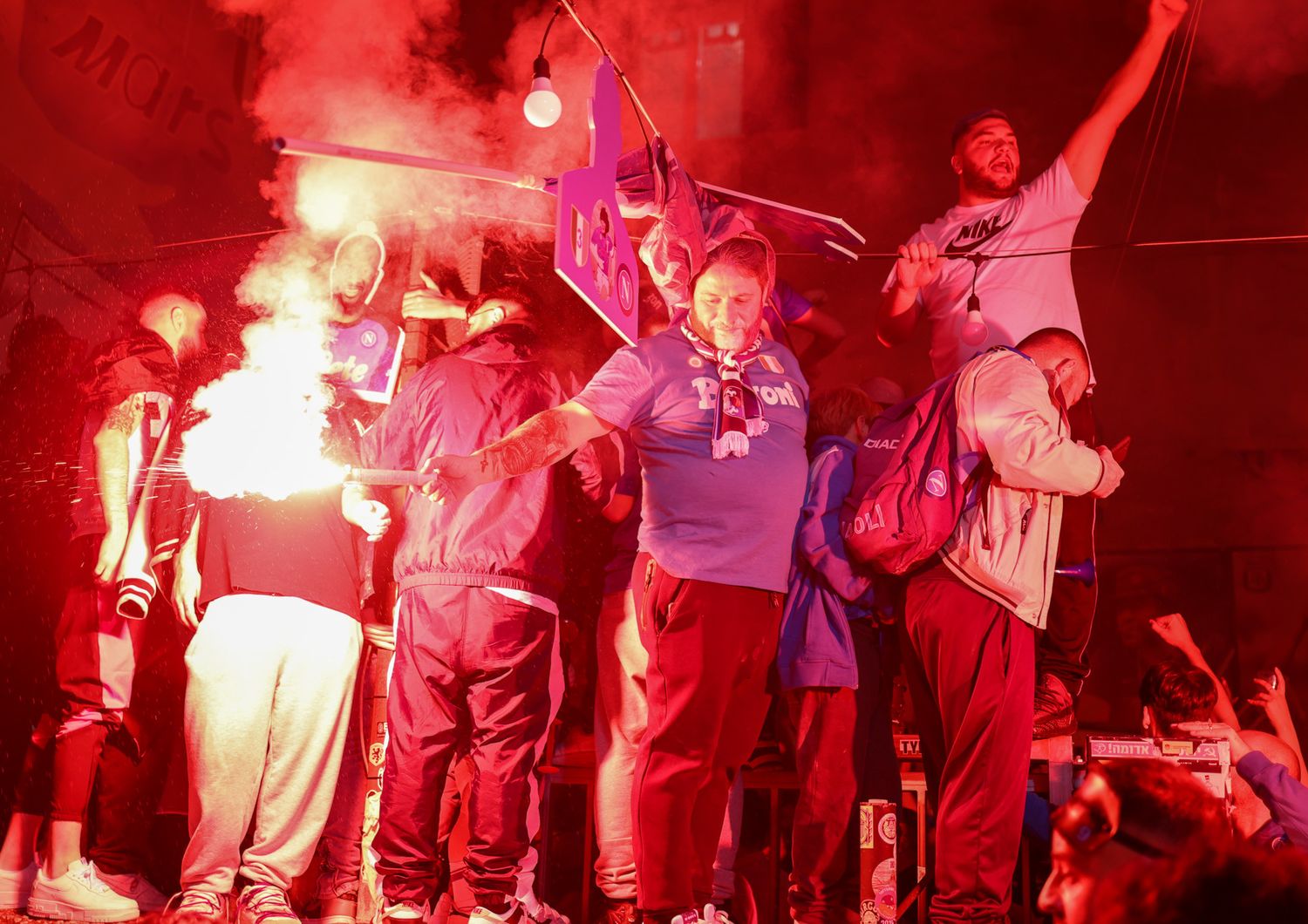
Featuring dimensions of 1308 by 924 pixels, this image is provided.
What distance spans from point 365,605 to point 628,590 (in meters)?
1.26

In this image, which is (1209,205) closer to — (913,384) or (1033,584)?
(913,384)

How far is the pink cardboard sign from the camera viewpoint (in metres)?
4.69

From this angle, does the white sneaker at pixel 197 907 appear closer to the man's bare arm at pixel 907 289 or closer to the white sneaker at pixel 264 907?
the white sneaker at pixel 264 907

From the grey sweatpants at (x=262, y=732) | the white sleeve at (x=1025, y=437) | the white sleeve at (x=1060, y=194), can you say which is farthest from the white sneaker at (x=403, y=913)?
the white sleeve at (x=1060, y=194)

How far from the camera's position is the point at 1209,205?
6.02 meters

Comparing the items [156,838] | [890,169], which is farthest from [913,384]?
[156,838]

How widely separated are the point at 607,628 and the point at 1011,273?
252 centimetres

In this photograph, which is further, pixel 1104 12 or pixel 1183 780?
pixel 1104 12

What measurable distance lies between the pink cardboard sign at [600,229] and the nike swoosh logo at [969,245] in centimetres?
160

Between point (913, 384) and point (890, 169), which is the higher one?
point (890, 169)

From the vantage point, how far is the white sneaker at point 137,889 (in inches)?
188

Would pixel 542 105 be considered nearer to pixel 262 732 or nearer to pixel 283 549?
A: pixel 283 549

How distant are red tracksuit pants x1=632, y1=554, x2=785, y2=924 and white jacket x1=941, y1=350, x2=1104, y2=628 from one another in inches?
33.5

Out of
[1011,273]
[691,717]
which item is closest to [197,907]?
[691,717]
